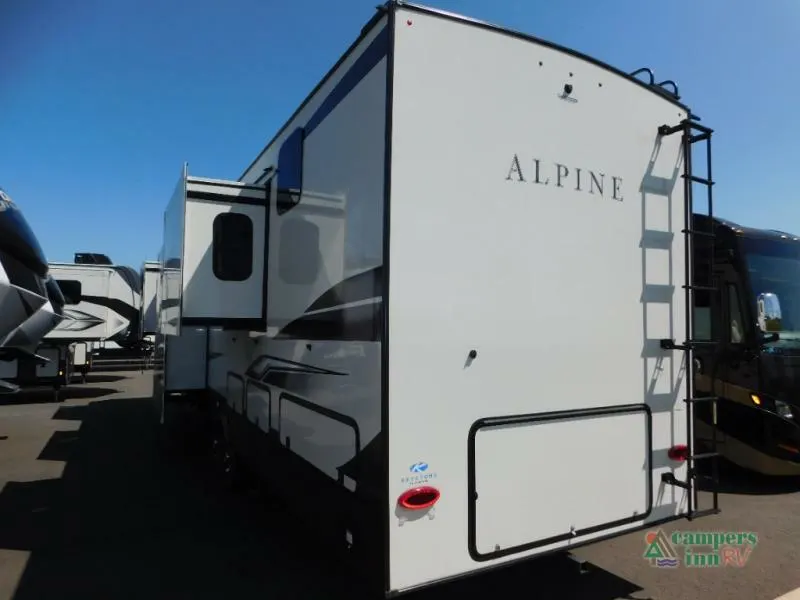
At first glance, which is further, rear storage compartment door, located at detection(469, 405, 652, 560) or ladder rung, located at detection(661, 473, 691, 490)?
ladder rung, located at detection(661, 473, 691, 490)

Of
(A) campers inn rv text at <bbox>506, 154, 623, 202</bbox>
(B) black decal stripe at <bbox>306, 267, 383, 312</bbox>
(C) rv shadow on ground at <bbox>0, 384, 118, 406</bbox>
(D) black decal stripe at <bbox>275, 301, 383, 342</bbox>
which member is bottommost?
(C) rv shadow on ground at <bbox>0, 384, 118, 406</bbox>

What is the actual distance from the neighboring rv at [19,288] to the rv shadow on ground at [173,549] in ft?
5.45

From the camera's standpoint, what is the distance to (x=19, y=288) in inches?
237

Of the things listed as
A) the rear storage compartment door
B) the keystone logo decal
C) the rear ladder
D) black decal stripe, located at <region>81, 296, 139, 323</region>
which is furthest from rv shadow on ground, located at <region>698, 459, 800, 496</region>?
black decal stripe, located at <region>81, 296, 139, 323</region>

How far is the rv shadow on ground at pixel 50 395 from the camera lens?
40.3 feet

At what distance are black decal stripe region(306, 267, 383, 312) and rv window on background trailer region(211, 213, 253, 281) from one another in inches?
46.1

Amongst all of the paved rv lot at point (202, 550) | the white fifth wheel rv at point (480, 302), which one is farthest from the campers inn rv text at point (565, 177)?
the paved rv lot at point (202, 550)

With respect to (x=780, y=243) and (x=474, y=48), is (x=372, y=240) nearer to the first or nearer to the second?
(x=474, y=48)

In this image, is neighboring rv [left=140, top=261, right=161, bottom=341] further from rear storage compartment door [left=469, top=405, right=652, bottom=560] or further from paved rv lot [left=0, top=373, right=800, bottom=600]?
rear storage compartment door [left=469, top=405, right=652, bottom=560]

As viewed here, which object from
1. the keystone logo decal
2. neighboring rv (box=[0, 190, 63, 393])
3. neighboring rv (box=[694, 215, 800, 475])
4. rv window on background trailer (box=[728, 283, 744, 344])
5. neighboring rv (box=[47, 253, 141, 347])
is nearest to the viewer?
the keystone logo decal

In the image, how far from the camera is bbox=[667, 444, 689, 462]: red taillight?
3.13m

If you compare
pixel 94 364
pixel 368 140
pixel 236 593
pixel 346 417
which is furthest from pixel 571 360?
pixel 94 364

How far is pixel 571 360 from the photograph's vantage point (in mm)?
2807

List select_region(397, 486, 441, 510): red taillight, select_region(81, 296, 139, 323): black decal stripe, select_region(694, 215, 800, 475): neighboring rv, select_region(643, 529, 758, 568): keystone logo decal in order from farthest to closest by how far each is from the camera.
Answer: select_region(81, 296, 139, 323): black decal stripe, select_region(694, 215, 800, 475): neighboring rv, select_region(643, 529, 758, 568): keystone logo decal, select_region(397, 486, 441, 510): red taillight
